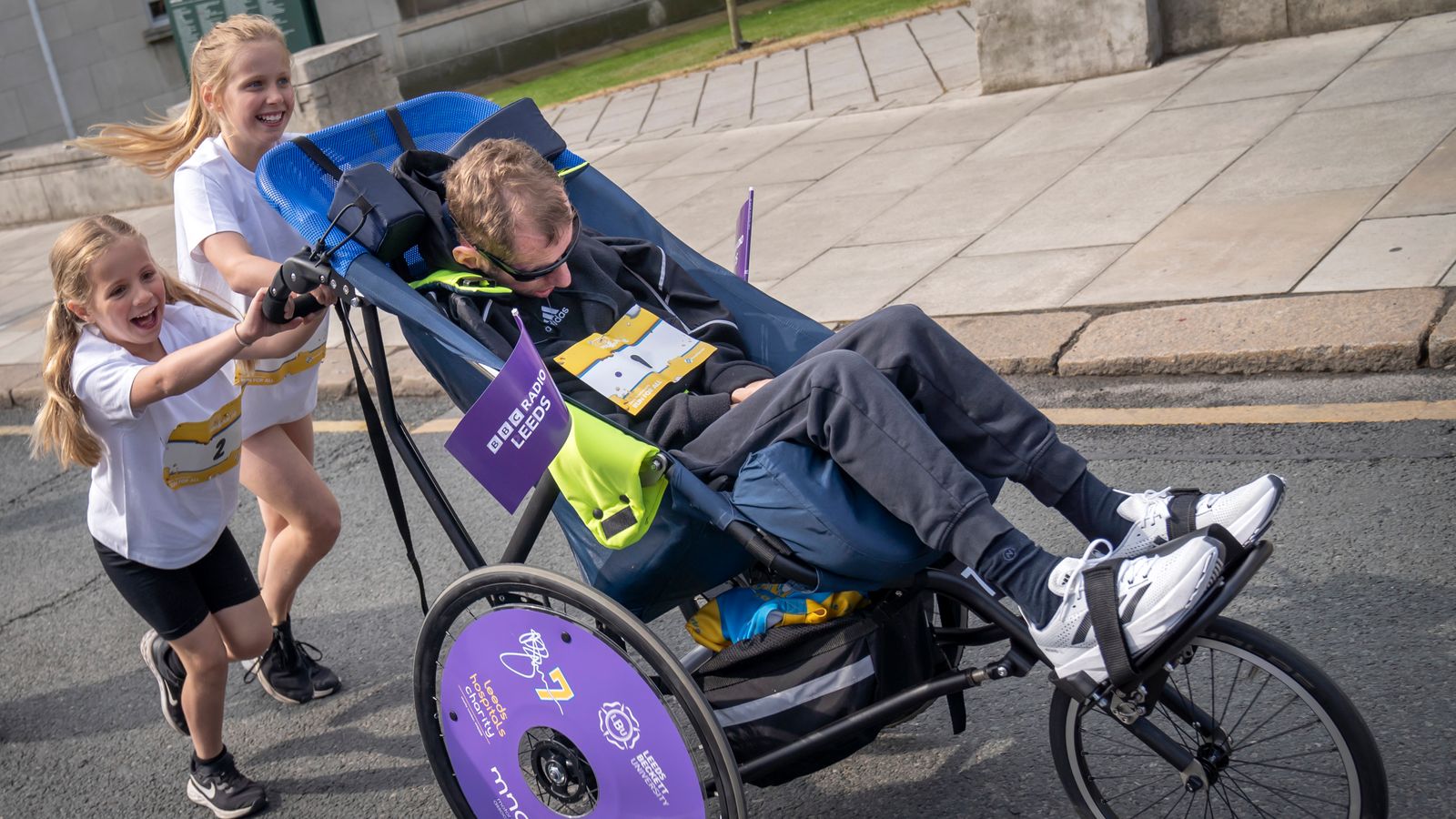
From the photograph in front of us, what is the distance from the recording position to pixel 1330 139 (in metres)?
6.77

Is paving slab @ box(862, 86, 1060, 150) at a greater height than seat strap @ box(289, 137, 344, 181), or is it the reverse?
seat strap @ box(289, 137, 344, 181)

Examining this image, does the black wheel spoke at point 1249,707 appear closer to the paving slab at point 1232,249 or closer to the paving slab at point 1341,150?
the paving slab at point 1232,249

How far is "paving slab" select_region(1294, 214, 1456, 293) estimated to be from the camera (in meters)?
5.04

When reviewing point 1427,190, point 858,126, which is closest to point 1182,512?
point 1427,190

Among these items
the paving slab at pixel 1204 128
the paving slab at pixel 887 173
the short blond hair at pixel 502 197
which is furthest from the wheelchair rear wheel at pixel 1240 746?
the paving slab at pixel 887 173

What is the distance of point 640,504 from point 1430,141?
5.27m

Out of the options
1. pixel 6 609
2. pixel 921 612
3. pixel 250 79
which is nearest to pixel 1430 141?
pixel 921 612

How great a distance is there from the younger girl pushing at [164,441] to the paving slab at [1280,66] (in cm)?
618

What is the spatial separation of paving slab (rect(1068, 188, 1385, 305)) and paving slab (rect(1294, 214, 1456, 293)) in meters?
0.08

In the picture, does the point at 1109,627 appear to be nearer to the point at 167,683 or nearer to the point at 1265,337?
the point at 167,683

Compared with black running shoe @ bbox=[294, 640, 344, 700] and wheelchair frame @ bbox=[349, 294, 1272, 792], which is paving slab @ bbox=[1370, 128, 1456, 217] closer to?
wheelchair frame @ bbox=[349, 294, 1272, 792]

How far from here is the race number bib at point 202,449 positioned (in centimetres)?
351

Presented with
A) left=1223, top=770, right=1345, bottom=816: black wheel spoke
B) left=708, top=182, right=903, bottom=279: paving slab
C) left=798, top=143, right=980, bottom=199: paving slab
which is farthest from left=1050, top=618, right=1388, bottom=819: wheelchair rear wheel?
left=798, top=143, right=980, bottom=199: paving slab

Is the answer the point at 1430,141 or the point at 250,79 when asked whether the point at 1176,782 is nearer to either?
the point at 250,79
